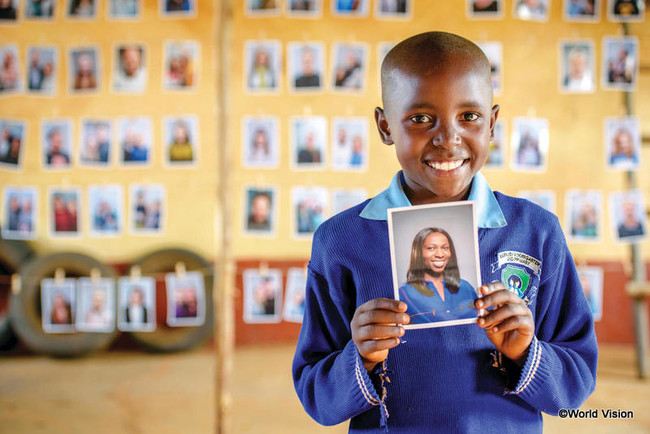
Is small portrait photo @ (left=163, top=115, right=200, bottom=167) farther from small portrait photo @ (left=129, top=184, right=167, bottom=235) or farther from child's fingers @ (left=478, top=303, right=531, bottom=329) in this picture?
child's fingers @ (left=478, top=303, right=531, bottom=329)

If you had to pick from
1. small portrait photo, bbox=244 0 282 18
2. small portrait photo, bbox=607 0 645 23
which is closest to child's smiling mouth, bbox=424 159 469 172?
small portrait photo, bbox=607 0 645 23

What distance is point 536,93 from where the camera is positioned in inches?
169

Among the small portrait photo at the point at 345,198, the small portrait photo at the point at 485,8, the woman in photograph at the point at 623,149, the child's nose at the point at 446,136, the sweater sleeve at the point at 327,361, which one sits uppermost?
the small portrait photo at the point at 485,8

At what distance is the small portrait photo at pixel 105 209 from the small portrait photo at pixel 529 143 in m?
2.79

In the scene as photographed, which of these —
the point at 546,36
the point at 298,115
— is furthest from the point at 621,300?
the point at 298,115

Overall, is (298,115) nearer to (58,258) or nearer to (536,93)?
(536,93)

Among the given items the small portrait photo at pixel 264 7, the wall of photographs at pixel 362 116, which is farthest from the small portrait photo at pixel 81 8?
the small portrait photo at pixel 264 7

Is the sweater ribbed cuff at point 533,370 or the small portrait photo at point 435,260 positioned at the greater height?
the small portrait photo at point 435,260

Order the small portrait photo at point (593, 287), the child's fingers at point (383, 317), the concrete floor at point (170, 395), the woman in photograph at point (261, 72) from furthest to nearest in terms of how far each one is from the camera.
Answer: the woman in photograph at point (261, 72)
the small portrait photo at point (593, 287)
the concrete floor at point (170, 395)
the child's fingers at point (383, 317)

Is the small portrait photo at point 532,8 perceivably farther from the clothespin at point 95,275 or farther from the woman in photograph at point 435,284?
the woman in photograph at point 435,284

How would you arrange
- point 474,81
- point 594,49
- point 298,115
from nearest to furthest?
point 474,81 < point 594,49 < point 298,115

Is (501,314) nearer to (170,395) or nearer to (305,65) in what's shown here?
(170,395)

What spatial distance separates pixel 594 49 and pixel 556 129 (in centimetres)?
58

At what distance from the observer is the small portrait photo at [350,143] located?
4230 mm
